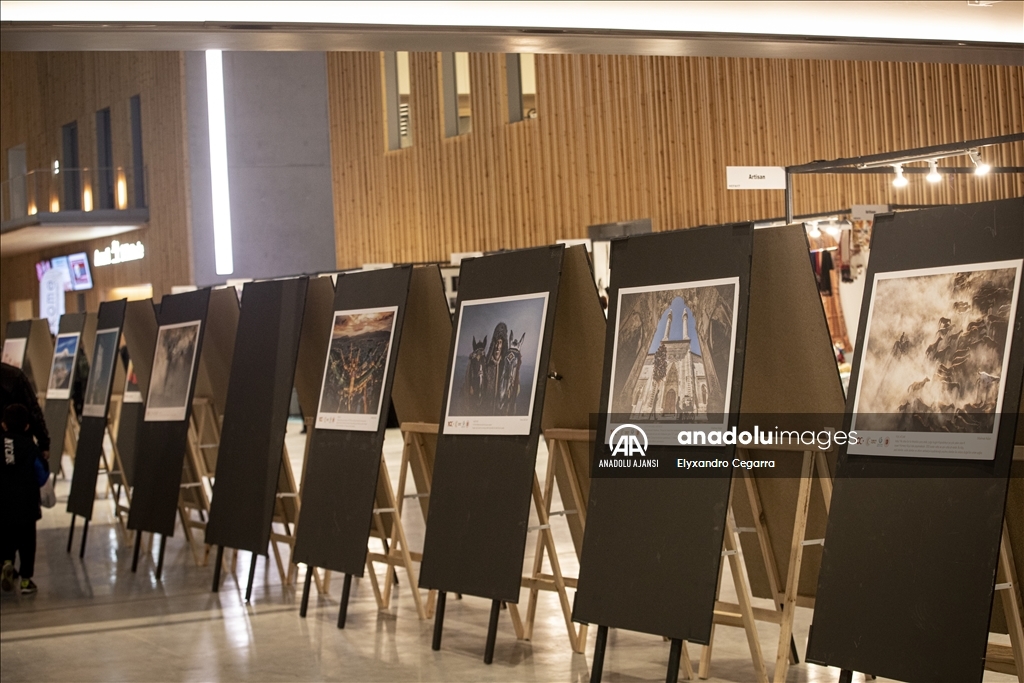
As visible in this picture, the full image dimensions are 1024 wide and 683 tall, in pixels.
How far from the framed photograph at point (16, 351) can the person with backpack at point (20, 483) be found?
511 cm

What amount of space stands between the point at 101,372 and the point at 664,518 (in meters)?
5.50

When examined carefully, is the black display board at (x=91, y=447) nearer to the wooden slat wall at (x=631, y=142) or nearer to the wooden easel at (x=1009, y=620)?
the wooden easel at (x=1009, y=620)

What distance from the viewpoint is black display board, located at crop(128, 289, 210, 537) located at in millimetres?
6969

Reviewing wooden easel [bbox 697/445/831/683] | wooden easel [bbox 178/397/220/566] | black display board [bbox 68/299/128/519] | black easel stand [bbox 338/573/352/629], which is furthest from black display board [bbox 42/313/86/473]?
wooden easel [bbox 697/445/831/683]

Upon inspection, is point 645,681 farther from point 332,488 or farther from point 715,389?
point 332,488

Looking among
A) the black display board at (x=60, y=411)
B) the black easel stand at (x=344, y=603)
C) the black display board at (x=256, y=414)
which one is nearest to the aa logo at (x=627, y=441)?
the black easel stand at (x=344, y=603)

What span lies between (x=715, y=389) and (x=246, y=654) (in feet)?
8.13

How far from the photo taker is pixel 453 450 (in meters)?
4.95

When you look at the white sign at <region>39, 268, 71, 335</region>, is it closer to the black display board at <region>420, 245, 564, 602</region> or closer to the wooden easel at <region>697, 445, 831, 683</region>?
the black display board at <region>420, 245, 564, 602</region>

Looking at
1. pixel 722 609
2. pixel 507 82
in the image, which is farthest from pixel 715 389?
pixel 507 82

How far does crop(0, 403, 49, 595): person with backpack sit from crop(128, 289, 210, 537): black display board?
27.4 inches

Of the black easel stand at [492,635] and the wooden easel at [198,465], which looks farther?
the wooden easel at [198,465]

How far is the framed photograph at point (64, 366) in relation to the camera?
9414mm

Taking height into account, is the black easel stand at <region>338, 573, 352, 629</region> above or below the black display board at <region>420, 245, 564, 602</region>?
below
